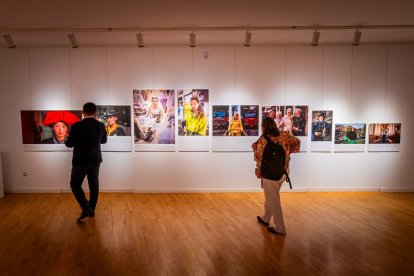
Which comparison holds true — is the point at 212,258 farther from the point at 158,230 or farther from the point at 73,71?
the point at 73,71

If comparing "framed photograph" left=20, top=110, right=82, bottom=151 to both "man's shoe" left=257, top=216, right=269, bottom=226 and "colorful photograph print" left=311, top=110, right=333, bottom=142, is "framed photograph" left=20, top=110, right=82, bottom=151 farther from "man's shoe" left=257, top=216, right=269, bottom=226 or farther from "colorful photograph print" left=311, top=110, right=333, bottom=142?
"colorful photograph print" left=311, top=110, right=333, bottom=142

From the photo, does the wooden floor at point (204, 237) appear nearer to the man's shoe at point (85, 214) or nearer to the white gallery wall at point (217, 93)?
the man's shoe at point (85, 214)

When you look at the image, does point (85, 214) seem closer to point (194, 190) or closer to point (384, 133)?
point (194, 190)

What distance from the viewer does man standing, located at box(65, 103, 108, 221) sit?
541cm

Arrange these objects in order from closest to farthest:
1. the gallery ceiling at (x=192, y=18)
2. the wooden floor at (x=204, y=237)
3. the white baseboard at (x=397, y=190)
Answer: the wooden floor at (x=204, y=237) < the gallery ceiling at (x=192, y=18) < the white baseboard at (x=397, y=190)

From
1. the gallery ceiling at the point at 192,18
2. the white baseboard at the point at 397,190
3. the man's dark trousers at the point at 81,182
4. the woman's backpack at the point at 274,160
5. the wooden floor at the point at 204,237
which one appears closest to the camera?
the wooden floor at the point at 204,237

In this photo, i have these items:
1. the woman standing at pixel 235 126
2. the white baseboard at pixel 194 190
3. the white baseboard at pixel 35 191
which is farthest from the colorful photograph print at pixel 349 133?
the white baseboard at pixel 35 191

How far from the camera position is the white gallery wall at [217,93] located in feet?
24.5

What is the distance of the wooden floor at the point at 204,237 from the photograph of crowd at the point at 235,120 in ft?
5.61

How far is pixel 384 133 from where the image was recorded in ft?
25.0

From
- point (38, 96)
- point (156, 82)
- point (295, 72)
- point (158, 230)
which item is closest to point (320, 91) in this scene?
point (295, 72)

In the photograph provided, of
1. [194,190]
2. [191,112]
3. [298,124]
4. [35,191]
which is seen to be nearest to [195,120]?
[191,112]

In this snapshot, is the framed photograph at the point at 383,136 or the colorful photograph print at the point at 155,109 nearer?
the colorful photograph print at the point at 155,109

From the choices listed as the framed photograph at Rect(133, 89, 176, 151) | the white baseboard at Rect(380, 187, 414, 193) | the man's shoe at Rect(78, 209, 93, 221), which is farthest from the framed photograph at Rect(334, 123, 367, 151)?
the man's shoe at Rect(78, 209, 93, 221)
